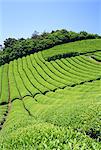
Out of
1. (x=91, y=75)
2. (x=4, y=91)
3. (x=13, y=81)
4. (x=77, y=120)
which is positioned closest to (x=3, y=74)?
(x=13, y=81)

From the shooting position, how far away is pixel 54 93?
71.8 meters

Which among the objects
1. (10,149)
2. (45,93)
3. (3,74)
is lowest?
(10,149)

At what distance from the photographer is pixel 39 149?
57.6 ft

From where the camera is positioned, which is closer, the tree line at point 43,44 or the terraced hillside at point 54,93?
the terraced hillside at point 54,93

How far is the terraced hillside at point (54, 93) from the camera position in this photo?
2827cm

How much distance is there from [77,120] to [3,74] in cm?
8136

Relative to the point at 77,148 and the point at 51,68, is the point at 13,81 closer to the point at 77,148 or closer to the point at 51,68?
the point at 51,68

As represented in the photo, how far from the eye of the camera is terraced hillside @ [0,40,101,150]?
92.7 ft

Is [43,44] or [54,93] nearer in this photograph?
[54,93]

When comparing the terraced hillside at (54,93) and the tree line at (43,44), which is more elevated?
the tree line at (43,44)

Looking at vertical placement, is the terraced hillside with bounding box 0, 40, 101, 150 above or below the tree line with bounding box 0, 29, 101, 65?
below

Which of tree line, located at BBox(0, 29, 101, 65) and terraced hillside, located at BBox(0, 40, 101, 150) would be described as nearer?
terraced hillside, located at BBox(0, 40, 101, 150)

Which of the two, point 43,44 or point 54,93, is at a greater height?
point 43,44

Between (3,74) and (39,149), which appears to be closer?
(39,149)
